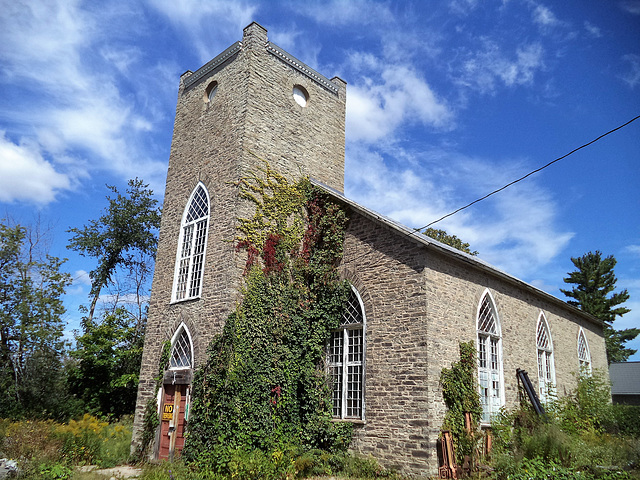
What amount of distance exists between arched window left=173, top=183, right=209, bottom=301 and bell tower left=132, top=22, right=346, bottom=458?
0.11 feet

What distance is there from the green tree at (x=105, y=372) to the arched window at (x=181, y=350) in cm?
1021

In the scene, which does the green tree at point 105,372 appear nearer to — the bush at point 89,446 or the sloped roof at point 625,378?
the bush at point 89,446

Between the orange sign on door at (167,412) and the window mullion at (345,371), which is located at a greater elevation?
the window mullion at (345,371)

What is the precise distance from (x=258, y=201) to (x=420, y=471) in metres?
8.87

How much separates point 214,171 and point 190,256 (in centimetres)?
296

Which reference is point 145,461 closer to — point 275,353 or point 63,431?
point 63,431

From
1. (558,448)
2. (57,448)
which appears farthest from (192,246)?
(558,448)

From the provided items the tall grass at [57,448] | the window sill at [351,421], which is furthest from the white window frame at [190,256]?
the window sill at [351,421]

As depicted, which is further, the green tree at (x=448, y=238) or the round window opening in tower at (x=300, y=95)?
the green tree at (x=448, y=238)

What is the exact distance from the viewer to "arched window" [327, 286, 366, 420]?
1353 centimetres

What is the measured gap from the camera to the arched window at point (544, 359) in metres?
18.2

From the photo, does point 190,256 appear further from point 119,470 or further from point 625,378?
point 625,378

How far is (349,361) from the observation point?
14008 millimetres

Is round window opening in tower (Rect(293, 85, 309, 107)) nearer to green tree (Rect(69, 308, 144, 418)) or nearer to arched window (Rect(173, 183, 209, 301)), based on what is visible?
arched window (Rect(173, 183, 209, 301))
